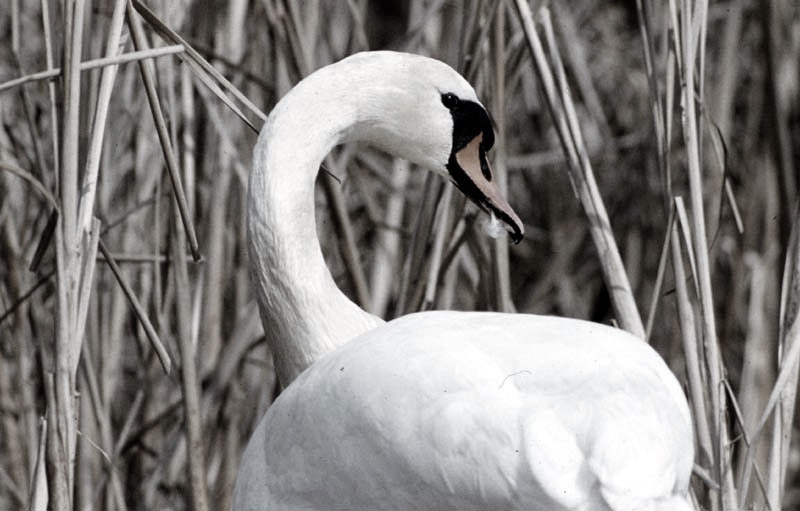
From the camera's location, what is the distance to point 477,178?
2355mm

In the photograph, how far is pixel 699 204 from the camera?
2354 mm

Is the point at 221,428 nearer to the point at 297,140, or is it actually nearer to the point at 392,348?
the point at 297,140

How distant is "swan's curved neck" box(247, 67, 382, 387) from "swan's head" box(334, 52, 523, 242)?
0.06m

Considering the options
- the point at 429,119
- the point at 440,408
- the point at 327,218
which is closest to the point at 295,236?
the point at 429,119

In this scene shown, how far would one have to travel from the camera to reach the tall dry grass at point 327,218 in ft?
7.56

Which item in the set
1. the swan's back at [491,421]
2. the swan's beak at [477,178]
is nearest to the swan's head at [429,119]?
the swan's beak at [477,178]

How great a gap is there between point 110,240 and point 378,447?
5.56 feet

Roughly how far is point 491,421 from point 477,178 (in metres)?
0.75

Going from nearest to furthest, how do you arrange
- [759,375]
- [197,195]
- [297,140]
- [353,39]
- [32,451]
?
[297,140] → [32,451] → [197,195] → [353,39] → [759,375]

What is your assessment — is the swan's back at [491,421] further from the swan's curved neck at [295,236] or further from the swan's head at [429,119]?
the swan's head at [429,119]

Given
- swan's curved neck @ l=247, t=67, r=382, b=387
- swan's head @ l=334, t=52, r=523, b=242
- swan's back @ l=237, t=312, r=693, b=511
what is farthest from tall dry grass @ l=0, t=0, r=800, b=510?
swan's back @ l=237, t=312, r=693, b=511

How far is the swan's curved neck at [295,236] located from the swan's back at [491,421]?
0.99ft

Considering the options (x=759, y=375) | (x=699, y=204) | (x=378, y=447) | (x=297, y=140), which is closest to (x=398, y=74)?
(x=297, y=140)

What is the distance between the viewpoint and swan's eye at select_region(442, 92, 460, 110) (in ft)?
7.58
